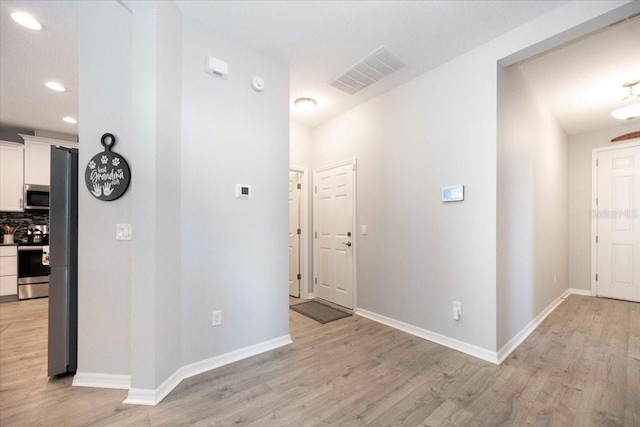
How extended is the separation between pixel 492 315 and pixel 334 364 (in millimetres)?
1487

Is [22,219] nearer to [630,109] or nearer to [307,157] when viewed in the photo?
[307,157]

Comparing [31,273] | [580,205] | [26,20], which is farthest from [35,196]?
[580,205]

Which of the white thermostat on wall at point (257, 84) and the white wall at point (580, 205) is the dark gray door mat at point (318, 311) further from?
the white wall at point (580, 205)

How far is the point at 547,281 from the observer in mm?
3803

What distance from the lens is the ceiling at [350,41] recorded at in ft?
7.11

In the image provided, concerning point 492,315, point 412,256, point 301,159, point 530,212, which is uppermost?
point 301,159

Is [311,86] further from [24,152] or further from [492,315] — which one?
[24,152]

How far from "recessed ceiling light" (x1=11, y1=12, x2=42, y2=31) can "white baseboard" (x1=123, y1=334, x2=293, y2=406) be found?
3.12 meters

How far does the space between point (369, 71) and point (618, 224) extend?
193 inches

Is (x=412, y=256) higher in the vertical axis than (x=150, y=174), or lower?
lower

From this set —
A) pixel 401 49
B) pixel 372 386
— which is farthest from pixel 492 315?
pixel 401 49

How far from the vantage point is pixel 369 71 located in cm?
302

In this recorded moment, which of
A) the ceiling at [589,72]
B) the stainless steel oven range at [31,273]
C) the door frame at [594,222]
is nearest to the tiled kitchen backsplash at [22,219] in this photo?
the stainless steel oven range at [31,273]

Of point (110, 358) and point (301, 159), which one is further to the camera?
point (301, 159)
